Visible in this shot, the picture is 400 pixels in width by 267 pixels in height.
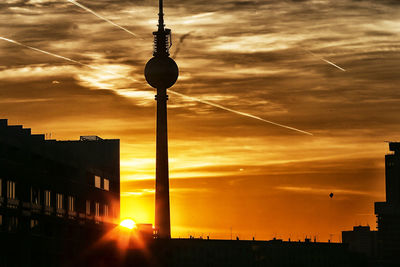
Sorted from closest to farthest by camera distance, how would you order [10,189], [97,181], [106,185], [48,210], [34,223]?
[10,189]
[34,223]
[48,210]
[97,181]
[106,185]

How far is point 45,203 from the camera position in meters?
120

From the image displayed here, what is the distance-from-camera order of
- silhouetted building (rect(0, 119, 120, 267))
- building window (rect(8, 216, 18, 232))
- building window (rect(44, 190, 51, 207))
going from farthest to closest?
building window (rect(44, 190, 51, 207)), building window (rect(8, 216, 18, 232)), silhouetted building (rect(0, 119, 120, 267))

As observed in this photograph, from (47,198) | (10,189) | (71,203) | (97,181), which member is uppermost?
(97,181)

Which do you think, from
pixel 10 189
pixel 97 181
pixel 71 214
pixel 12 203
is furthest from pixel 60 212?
pixel 97 181

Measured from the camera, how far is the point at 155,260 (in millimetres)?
156625

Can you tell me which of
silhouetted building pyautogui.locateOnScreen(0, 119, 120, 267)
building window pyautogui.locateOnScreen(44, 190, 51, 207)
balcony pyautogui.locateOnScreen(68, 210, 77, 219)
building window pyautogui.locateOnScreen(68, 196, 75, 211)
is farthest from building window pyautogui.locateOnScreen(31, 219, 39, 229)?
building window pyautogui.locateOnScreen(68, 196, 75, 211)

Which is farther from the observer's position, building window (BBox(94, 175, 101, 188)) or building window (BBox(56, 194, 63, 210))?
building window (BBox(94, 175, 101, 188))

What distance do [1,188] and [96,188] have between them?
45.2 meters

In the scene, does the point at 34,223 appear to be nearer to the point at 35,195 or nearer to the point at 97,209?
the point at 35,195

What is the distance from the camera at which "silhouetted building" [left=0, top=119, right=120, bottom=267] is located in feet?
342

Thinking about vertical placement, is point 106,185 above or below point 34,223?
above

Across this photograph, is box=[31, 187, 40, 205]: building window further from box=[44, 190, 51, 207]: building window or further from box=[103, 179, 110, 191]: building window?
box=[103, 179, 110, 191]: building window

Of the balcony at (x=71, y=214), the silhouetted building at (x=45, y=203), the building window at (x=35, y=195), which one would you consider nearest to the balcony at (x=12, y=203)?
the silhouetted building at (x=45, y=203)

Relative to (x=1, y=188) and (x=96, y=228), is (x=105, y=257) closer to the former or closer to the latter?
(x=96, y=228)
